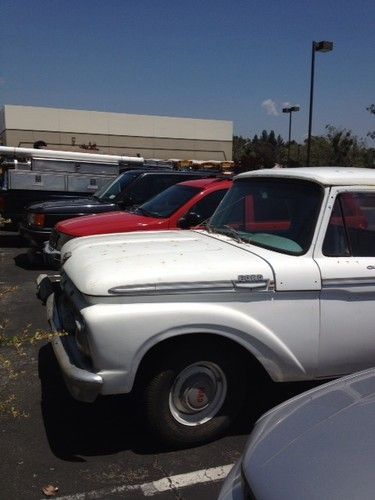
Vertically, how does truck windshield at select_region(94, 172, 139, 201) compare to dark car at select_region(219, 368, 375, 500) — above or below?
above

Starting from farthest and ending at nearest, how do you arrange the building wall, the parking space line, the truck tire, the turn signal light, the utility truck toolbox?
the building wall
the utility truck toolbox
the turn signal light
the truck tire
the parking space line

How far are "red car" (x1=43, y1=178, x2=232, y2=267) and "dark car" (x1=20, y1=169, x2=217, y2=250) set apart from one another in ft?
3.77

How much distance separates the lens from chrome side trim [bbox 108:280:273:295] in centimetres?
314

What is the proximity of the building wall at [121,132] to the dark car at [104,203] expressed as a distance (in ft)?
A: 109

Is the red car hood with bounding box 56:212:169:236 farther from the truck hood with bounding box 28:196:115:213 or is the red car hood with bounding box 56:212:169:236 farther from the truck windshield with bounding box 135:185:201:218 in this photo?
the truck hood with bounding box 28:196:115:213

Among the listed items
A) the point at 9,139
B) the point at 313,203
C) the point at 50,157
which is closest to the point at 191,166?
the point at 50,157

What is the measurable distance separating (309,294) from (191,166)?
789 inches

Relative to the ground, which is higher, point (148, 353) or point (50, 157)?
point (50, 157)

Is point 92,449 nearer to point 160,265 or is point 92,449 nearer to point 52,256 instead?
point 160,265

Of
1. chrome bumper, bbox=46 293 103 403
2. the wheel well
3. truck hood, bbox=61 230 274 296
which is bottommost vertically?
chrome bumper, bbox=46 293 103 403

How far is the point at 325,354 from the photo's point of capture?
138 inches

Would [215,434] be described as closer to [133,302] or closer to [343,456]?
[133,302]

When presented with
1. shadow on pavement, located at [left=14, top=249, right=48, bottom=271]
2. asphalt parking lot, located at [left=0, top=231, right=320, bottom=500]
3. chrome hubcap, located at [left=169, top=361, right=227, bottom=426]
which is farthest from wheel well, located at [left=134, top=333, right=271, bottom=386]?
shadow on pavement, located at [left=14, top=249, right=48, bottom=271]

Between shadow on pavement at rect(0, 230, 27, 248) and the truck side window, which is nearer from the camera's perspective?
the truck side window
